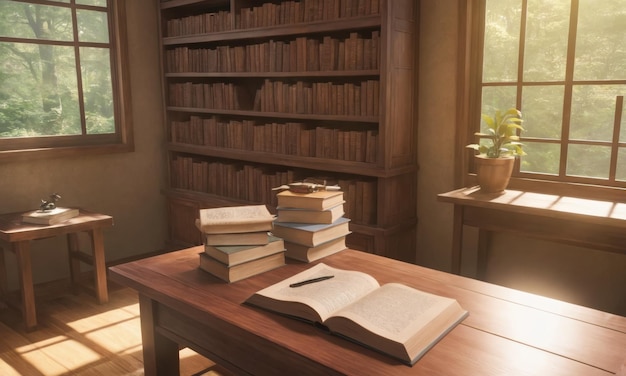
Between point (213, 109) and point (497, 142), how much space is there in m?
2.23

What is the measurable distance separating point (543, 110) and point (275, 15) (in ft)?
5.96

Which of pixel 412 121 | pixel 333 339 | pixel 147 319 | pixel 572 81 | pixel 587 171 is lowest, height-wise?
pixel 147 319

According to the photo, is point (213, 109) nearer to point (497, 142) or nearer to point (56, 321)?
point (56, 321)

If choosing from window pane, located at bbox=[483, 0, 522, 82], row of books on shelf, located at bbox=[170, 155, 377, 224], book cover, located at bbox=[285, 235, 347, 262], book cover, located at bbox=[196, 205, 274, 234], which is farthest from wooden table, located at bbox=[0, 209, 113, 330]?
window pane, located at bbox=[483, 0, 522, 82]

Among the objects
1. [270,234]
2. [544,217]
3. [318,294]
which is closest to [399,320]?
[318,294]

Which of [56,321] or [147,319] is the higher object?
[147,319]

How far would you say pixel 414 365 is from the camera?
1123mm

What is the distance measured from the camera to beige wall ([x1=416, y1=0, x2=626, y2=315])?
2.87 m

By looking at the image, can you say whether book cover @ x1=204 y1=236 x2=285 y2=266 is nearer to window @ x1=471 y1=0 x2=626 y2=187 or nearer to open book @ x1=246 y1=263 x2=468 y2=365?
open book @ x1=246 y1=263 x2=468 y2=365

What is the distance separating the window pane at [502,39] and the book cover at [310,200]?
1729 mm

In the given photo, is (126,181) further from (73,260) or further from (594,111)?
(594,111)

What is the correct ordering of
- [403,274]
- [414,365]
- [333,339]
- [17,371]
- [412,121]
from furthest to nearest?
[412,121] → [17,371] → [403,274] → [333,339] → [414,365]

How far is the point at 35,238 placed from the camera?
3.15 meters

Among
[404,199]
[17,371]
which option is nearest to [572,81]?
[404,199]
